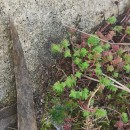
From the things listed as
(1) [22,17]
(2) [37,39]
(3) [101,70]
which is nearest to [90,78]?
(3) [101,70]

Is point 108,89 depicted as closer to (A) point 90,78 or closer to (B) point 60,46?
(A) point 90,78

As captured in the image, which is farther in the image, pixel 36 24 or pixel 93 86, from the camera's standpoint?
pixel 93 86

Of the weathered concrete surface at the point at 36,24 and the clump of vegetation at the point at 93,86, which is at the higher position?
the weathered concrete surface at the point at 36,24

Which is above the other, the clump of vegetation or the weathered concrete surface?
the weathered concrete surface

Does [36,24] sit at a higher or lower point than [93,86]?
higher
